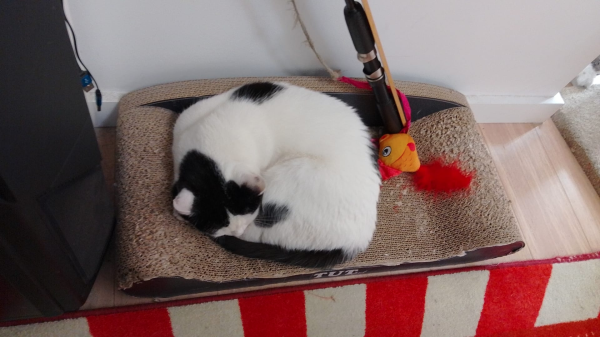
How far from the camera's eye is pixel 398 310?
3.92 feet

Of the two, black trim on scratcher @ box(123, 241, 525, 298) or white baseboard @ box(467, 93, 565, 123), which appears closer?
black trim on scratcher @ box(123, 241, 525, 298)

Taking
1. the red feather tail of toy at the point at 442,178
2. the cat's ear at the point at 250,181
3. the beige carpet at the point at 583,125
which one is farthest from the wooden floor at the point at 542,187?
the cat's ear at the point at 250,181

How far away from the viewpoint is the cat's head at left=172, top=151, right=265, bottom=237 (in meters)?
0.90

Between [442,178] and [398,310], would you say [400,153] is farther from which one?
[398,310]

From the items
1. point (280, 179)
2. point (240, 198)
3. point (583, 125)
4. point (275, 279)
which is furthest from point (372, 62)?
point (583, 125)

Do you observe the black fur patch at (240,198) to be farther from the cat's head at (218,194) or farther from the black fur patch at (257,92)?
the black fur patch at (257,92)

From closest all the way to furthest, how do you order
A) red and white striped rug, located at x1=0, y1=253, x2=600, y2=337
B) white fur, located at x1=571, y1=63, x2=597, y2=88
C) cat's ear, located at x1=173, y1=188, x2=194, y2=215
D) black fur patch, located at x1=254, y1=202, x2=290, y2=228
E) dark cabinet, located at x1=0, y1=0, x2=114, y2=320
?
dark cabinet, located at x1=0, y1=0, x2=114, y2=320 < cat's ear, located at x1=173, y1=188, x2=194, y2=215 < black fur patch, located at x1=254, y1=202, x2=290, y2=228 < red and white striped rug, located at x1=0, y1=253, x2=600, y2=337 < white fur, located at x1=571, y1=63, x2=597, y2=88

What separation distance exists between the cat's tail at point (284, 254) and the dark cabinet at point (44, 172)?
0.35 metres

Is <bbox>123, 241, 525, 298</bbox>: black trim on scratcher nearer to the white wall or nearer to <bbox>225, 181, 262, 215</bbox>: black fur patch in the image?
<bbox>225, 181, 262, 215</bbox>: black fur patch

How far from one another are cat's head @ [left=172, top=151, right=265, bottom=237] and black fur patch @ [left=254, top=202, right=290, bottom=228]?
0.13ft

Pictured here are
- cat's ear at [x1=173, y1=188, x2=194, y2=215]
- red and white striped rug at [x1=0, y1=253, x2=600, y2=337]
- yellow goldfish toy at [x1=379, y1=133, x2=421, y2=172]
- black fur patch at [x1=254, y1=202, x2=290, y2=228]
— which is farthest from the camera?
yellow goldfish toy at [x1=379, y1=133, x2=421, y2=172]

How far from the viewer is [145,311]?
1.08 m

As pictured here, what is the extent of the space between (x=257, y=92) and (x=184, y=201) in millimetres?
377

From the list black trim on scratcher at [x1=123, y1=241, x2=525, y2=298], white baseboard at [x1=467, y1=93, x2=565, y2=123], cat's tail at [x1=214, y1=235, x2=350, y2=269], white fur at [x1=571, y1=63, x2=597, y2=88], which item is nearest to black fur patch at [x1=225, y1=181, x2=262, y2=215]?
cat's tail at [x1=214, y1=235, x2=350, y2=269]
